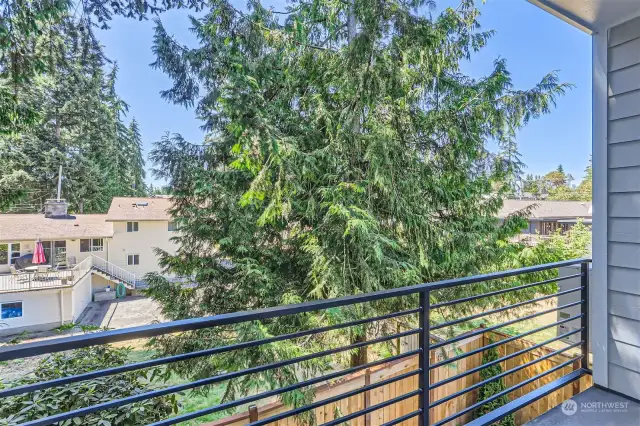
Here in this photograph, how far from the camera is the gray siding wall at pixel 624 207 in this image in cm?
166

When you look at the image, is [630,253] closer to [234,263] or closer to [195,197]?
[234,263]

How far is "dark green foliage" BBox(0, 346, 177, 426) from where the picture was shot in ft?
4.68

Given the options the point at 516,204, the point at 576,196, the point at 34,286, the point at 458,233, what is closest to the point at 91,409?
the point at 458,233

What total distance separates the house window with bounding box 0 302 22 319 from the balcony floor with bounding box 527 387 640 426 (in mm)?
9923

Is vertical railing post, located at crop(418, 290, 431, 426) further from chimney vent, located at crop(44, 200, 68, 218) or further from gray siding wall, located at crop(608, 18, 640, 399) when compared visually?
chimney vent, located at crop(44, 200, 68, 218)

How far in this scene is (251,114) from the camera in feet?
11.3

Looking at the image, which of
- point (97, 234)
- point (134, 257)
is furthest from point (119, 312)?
point (97, 234)

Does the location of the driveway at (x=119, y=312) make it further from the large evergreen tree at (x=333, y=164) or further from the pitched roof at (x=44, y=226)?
the large evergreen tree at (x=333, y=164)

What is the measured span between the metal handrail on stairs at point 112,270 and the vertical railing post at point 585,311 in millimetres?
8419

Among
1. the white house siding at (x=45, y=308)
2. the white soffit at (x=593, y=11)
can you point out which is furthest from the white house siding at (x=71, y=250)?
the white soffit at (x=593, y=11)

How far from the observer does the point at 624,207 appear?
1705mm

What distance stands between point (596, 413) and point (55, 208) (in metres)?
7.16

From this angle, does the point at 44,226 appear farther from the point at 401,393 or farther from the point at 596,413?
the point at 596,413

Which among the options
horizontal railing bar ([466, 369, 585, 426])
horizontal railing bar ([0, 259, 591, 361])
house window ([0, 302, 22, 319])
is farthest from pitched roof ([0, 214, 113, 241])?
horizontal railing bar ([466, 369, 585, 426])
